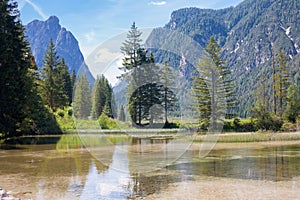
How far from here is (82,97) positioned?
32.3 feet

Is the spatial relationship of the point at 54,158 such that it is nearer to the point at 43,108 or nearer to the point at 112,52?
the point at 112,52

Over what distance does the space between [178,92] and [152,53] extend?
1492 millimetres

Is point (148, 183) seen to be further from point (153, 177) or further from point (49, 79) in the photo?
point (49, 79)

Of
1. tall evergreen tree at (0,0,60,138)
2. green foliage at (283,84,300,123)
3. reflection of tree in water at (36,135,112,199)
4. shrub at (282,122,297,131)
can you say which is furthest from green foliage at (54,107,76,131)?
green foliage at (283,84,300,123)

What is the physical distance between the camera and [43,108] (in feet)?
105

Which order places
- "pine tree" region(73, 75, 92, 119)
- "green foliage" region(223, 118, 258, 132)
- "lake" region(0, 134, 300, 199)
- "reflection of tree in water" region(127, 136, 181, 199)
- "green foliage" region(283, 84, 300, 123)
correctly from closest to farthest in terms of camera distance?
"lake" region(0, 134, 300, 199)
"reflection of tree in water" region(127, 136, 181, 199)
"pine tree" region(73, 75, 92, 119)
"green foliage" region(223, 118, 258, 132)
"green foliage" region(283, 84, 300, 123)

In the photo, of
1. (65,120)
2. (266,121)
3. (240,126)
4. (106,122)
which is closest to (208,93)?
(106,122)

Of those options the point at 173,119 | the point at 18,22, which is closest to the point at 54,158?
the point at 173,119

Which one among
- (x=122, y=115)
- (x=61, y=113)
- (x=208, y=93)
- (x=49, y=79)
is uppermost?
(x=49, y=79)

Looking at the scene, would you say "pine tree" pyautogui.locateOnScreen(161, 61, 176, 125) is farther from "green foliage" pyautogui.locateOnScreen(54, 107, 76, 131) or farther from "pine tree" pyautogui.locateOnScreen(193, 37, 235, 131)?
"green foliage" pyautogui.locateOnScreen(54, 107, 76, 131)

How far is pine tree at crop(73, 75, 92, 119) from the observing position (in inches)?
385

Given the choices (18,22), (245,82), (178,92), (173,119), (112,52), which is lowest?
(173,119)

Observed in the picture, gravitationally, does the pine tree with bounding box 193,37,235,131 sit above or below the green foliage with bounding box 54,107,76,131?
above

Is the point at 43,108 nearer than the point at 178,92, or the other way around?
the point at 178,92
